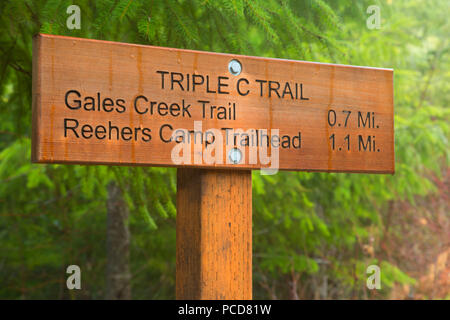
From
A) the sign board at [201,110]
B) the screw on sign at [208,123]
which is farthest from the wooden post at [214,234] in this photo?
the sign board at [201,110]

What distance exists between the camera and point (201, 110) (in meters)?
1.50

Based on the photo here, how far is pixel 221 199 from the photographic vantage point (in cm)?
160

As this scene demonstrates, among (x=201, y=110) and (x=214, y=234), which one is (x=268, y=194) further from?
(x=201, y=110)

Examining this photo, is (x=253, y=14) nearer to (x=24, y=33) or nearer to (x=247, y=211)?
(x=247, y=211)

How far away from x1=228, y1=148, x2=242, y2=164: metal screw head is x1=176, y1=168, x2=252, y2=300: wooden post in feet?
0.31

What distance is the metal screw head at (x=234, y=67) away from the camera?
157cm

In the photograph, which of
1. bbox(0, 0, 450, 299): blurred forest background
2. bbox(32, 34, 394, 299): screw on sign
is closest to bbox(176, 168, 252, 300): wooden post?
bbox(32, 34, 394, 299): screw on sign

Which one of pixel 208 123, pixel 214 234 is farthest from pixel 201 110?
pixel 214 234

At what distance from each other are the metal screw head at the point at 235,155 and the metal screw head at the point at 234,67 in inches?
9.7

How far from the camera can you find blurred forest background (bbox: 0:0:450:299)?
94.2 inches

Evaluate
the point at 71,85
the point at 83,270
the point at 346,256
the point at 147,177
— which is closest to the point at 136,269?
the point at 83,270

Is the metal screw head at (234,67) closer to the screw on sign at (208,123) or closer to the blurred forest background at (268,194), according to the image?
the screw on sign at (208,123)

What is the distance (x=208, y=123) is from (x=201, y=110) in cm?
4
